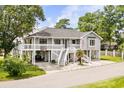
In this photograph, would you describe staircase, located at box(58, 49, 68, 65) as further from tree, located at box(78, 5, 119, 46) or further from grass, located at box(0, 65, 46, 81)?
tree, located at box(78, 5, 119, 46)

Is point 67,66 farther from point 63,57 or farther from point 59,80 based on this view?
point 59,80

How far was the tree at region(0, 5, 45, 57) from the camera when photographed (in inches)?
1382

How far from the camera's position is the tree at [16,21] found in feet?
115

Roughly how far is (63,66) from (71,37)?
6955 mm

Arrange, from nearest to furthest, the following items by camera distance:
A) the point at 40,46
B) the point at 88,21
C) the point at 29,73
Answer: the point at 29,73
the point at 40,46
the point at 88,21

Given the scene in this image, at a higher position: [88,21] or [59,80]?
[88,21]

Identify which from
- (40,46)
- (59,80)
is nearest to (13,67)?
(59,80)

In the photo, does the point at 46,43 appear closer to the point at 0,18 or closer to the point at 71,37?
the point at 71,37

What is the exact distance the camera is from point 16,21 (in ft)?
117

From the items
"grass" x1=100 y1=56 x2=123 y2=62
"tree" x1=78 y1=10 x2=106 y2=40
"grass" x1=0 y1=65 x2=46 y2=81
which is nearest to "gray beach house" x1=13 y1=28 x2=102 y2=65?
"grass" x1=100 y1=56 x2=123 y2=62

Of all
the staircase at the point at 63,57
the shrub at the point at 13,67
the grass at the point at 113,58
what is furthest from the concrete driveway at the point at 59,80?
the grass at the point at 113,58

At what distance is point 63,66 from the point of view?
36.0 m
